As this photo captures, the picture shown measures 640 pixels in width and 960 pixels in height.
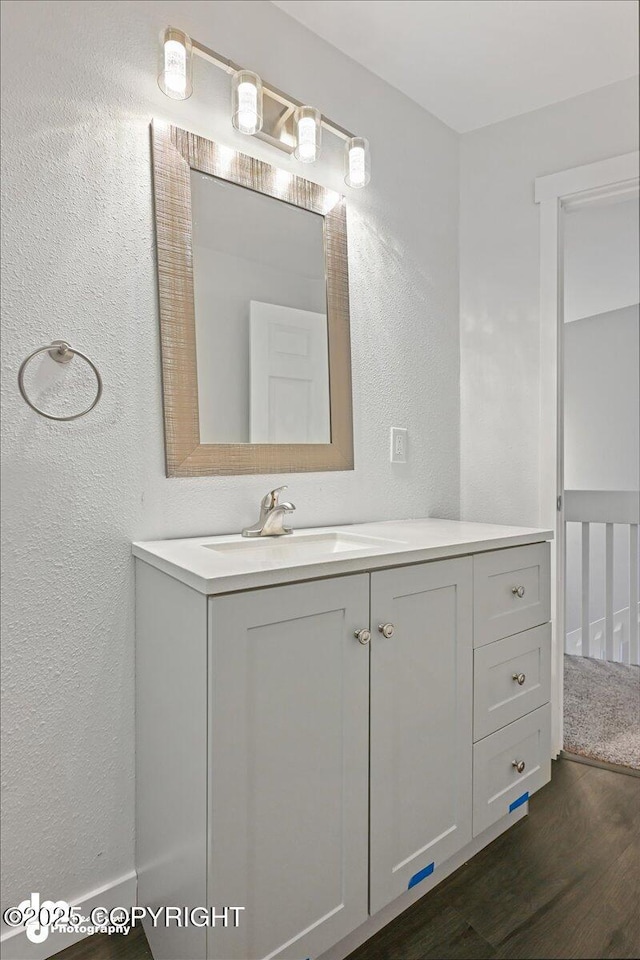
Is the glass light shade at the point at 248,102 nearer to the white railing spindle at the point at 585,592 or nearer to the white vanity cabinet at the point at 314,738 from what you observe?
the white vanity cabinet at the point at 314,738

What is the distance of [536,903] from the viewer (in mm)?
1220

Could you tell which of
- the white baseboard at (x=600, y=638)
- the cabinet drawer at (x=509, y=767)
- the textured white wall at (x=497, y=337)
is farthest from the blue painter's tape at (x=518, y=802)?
the white baseboard at (x=600, y=638)

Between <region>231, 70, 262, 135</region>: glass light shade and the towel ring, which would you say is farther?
<region>231, 70, 262, 135</region>: glass light shade

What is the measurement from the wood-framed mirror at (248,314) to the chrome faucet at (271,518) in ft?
0.31

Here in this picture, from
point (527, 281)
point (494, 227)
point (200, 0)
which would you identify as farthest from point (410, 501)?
point (200, 0)

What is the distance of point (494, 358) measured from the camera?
1.92 meters

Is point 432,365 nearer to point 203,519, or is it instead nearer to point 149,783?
point 203,519

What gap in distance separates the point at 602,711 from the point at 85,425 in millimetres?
2070

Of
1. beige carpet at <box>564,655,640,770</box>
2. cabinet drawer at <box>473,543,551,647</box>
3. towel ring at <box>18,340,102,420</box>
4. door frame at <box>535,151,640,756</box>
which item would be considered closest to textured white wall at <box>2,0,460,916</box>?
towel ring at <box>18,340,102,420</box>

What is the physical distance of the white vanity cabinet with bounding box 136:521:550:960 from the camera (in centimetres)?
93

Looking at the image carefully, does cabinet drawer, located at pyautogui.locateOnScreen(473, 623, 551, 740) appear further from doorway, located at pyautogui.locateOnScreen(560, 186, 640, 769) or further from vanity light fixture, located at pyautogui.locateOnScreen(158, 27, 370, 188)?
vanity light fixture, located at pyautogui.locateOnScreen(158, 27, 370, 188)

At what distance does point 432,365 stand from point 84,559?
128 cm

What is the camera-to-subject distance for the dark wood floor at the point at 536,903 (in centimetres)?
111

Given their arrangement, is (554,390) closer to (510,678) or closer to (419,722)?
(510,678)
